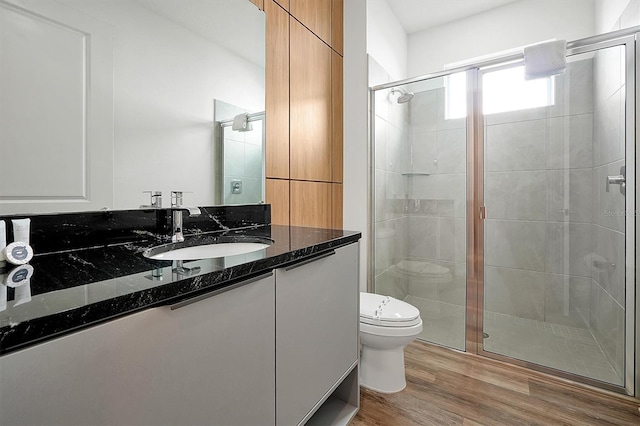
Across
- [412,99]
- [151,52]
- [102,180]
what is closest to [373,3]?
[412,99]

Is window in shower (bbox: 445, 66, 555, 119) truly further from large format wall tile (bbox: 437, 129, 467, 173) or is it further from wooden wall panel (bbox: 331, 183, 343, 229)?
wooden wall panel (bbox: 331, 183, 343, 229)

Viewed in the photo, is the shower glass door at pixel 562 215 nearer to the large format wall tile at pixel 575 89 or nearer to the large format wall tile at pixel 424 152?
the large format wall tile at pixel 575 89

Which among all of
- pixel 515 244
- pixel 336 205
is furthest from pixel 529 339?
pixel 336 205

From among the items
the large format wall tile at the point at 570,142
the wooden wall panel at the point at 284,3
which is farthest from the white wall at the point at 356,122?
the large format wall tile at the point at 570,142

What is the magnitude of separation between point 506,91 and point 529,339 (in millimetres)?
1631

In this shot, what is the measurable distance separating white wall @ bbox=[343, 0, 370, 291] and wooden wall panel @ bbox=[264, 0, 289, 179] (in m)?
0.68

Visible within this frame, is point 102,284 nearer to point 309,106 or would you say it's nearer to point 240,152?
point 240,152

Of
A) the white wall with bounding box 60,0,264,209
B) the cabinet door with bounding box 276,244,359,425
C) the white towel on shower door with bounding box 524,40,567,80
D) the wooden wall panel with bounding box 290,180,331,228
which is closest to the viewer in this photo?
the cabinet door with bounding box 276,244,359,425

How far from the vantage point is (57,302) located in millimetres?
529

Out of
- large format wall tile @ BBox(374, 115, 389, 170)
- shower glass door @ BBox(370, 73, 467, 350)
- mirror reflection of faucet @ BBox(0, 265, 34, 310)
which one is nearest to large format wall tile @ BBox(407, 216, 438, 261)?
shower glass door @ BBox(370, 73, 467, 350)

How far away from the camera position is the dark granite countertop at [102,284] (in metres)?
0.48

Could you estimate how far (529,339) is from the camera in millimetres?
2029

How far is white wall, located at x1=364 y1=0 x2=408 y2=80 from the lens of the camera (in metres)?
2.42

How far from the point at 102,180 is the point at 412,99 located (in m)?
2.11
